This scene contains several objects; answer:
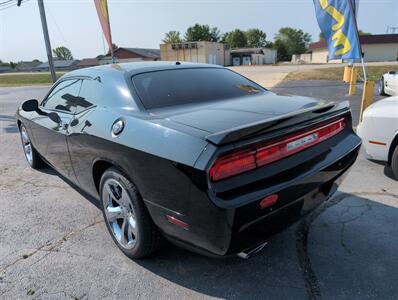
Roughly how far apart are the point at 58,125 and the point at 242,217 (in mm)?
2388

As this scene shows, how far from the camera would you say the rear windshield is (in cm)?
275

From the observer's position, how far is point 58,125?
3.40m

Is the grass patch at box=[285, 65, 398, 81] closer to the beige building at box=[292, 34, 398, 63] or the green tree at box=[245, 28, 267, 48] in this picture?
the beige building at box=[292, 34, 398, 63]

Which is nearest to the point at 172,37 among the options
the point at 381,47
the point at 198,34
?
the point at 198,34

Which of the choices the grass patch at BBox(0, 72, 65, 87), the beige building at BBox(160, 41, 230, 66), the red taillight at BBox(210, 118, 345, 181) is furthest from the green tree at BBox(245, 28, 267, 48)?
the red taillight at BBox(210, 118, 345, 181)

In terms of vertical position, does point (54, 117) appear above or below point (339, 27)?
below

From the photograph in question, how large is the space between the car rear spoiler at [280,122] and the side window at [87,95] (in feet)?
5.06

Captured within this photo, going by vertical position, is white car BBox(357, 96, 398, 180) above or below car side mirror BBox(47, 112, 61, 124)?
below

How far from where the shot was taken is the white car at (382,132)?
376cm

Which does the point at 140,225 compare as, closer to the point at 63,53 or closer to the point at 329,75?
the point at 329,75

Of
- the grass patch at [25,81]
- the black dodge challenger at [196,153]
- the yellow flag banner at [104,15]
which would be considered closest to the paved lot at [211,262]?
the black dodge challenger at [196,153]

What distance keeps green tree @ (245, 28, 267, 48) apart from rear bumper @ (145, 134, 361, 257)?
12019cm

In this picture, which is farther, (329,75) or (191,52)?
(191,52)

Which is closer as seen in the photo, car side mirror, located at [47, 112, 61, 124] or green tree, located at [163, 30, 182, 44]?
car side mirror, located at [47, 112, 61, 124]
